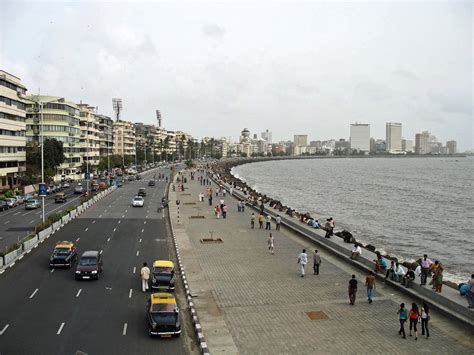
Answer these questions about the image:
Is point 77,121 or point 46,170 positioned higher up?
point 77,121

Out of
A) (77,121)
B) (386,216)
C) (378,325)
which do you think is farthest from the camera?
(77,121)

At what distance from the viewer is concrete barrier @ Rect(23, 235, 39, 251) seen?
101 feet

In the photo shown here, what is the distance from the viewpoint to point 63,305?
20281 millimetres

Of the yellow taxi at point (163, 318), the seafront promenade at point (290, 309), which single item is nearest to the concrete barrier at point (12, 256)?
the seafront promenade at point (290, 309)

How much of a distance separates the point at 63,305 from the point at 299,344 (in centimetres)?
1006

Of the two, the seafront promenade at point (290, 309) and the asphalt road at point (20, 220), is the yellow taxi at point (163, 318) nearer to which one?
the seafront promenade at point (290, 309)

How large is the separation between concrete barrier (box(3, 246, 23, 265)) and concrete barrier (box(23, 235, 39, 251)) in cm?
73

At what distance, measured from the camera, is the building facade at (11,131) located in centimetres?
7125

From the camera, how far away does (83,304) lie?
2047 centimetres

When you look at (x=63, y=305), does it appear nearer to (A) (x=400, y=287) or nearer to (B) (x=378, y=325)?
(B) (x=378, y=325)

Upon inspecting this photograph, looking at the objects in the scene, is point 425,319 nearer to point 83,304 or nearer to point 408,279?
point 408,279

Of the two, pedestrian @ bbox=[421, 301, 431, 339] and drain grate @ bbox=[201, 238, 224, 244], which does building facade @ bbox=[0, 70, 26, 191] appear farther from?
pedestrian @ bbox=[421, 301, 431, 339]

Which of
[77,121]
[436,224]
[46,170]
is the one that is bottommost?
[436,224]

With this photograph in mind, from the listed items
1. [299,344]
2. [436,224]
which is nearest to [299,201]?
[436,224]
